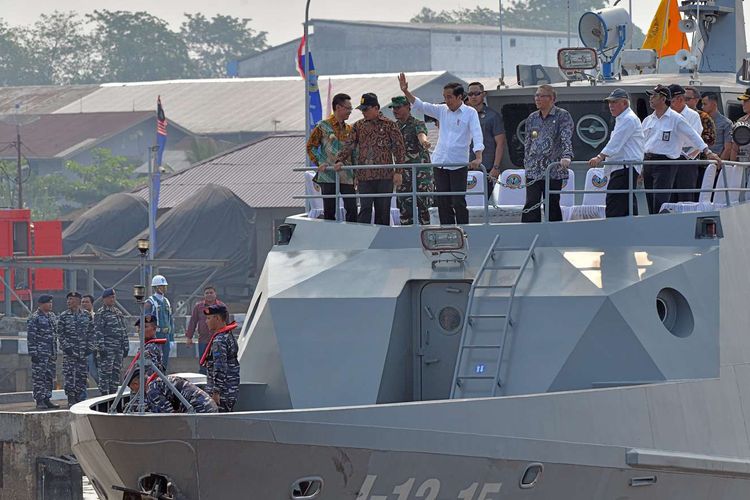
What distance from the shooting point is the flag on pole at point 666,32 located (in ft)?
61.5

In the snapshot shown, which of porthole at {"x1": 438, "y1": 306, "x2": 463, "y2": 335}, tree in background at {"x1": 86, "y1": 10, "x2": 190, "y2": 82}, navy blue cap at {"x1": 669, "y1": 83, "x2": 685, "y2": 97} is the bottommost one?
porthole at {"x1": 438, "y1": 306, "x2": 463, "y2": 335}

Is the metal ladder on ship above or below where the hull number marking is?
above

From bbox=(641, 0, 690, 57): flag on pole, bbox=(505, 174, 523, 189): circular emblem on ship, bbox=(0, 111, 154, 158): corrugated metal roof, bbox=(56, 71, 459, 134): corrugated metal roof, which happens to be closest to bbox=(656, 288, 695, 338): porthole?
bbox=(505, 174, 523, 189): circular emblem on ship

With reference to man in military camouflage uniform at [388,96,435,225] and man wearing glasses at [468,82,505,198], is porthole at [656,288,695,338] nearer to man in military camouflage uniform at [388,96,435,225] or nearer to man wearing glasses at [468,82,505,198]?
man in military camouflage uniform at [388,96,435,225]

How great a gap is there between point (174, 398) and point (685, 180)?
503 cm

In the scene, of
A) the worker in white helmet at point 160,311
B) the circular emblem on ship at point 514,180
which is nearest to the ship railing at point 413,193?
the circular emblem on ship at point 514,180

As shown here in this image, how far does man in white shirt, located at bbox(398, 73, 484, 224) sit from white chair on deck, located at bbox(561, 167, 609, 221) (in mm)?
924

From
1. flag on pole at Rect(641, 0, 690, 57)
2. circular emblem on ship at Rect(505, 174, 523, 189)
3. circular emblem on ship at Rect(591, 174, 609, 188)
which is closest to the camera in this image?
circular emblem on ship at Rect(591, 174, 609, 188)

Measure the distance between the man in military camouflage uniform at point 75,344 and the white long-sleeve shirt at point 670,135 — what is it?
10217mm

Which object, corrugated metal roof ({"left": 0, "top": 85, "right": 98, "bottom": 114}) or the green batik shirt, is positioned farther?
corrugated metal roof ({"left": 0, "top": 85, "right": 98, "bottom": 114})

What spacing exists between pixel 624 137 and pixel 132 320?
20977mm

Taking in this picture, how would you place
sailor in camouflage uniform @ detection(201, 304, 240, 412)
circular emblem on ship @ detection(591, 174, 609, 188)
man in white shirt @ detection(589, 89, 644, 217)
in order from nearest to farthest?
sailor in camouflage uniform @ detection(201, 304, 240, 412), man in white shirt @ detection(589, 89, 644, 217), circular emblem on ship @ detection(591, 174, 609, 188)

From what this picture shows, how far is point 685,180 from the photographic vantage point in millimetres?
13273

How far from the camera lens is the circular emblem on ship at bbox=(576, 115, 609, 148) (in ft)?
48.6
